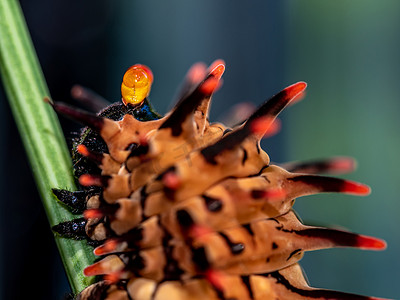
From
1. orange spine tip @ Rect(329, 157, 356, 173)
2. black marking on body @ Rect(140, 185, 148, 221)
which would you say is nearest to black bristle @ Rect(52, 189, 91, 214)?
black marking on body @ Rect(140, 185, 148, 221)

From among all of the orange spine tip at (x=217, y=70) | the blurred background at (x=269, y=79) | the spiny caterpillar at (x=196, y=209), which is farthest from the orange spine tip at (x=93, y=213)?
the blurred background at (x=269, y=79)

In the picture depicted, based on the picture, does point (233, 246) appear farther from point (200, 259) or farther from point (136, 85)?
point (136, 85)

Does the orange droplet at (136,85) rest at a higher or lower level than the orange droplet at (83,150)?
higher

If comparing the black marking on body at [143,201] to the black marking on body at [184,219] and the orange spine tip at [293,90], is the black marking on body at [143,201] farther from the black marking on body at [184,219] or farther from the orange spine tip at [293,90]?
the orange spine tip at [293,90]

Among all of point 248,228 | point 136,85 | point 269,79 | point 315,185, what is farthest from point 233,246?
point 269,79

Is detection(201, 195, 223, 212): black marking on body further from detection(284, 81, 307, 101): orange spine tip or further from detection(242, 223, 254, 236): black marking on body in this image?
detection(284, 81, 307, 101): orange spine tip

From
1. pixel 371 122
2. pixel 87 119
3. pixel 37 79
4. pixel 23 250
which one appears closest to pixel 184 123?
pixel 87 119
